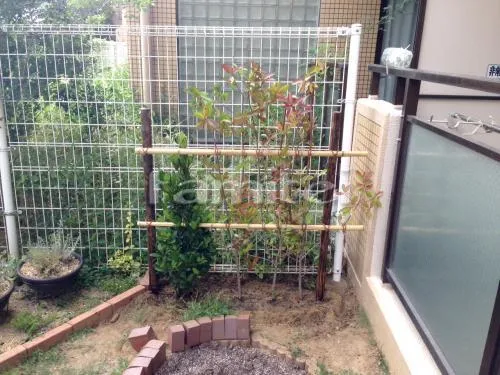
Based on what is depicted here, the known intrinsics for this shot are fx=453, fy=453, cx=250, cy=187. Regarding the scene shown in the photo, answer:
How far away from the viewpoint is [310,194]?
10.7 feet

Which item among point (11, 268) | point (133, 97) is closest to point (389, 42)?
point (133, 97)

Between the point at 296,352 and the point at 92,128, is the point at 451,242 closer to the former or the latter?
the point at 296,352

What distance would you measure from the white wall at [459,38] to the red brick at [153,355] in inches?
123

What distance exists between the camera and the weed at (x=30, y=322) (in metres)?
3.01

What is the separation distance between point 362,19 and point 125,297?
4.32m

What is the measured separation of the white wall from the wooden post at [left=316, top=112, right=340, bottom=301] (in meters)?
1.57

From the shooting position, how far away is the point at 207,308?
10.4ft

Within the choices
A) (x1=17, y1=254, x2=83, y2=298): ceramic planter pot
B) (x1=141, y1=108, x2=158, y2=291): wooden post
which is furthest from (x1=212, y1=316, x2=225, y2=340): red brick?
(x1=17, y1=254, x2=83, y2=298): ceramic planter pot

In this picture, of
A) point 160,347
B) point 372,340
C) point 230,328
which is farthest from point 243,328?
point 372,340

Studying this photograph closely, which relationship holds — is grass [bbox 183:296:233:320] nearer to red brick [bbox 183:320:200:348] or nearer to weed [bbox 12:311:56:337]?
red brick [bbox 183:320:200:348]

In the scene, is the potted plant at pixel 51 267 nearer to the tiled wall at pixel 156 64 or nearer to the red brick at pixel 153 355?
the red brick at pixel 153 355

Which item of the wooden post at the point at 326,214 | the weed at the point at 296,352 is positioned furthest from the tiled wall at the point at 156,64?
the weed at the point at 296,352

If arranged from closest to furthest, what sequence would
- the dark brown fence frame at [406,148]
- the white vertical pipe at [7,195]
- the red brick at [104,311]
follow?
the dark brown fence frame at [406,148] → the red brick at [104,311] → the white vertical pipe at [7,195]

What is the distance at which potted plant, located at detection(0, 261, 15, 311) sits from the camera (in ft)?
9.94
